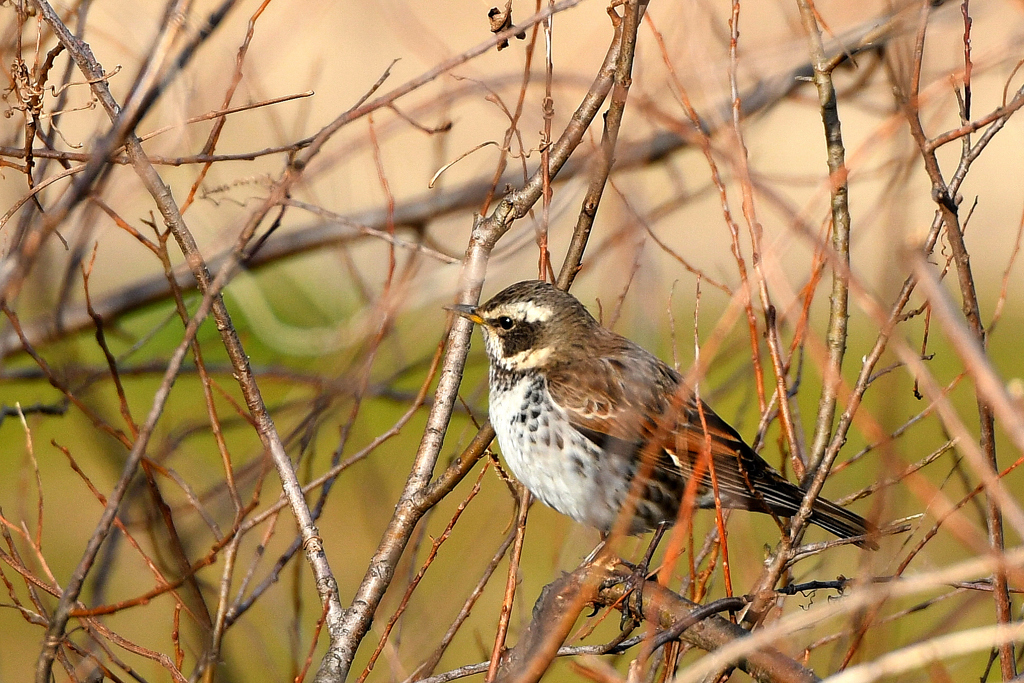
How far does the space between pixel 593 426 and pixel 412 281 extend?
110 cm

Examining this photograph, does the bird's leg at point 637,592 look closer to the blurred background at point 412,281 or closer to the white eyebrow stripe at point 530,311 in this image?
the blurred background at point 412,281

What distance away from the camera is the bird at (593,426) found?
4816 millimetres

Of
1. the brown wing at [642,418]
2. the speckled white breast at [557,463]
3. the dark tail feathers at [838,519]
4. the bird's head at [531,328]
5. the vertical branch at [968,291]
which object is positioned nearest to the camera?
the vertical branch at [968,291]

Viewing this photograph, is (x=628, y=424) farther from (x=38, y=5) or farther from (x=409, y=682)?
(x=38, y=5)

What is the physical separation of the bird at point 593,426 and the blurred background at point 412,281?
0.71 ft

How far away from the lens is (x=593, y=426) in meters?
4.97

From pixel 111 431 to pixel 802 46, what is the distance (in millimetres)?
3412

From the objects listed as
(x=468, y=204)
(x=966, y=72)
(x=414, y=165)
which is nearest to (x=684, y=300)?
(x=414, y=165)

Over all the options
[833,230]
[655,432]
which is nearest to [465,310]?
[655,432]

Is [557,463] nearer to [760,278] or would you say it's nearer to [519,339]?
[519,339]

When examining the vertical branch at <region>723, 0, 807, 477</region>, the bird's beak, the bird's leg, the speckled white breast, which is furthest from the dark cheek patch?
the vertical branch at <region>723, 0, 807, 477</region>

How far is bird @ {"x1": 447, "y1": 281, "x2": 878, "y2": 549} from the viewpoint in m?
4.82

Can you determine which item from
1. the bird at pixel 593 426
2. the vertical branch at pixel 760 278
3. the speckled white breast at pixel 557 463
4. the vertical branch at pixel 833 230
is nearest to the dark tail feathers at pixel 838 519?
the bird at pixel 593 426

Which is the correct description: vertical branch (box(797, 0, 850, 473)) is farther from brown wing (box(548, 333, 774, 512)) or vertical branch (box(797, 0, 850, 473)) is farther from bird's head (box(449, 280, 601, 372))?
bird's head (box(449, 280, 601, 372))
